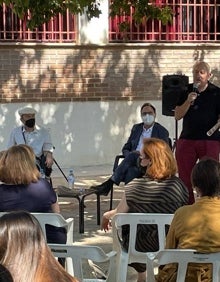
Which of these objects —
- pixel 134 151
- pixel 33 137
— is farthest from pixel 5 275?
pixel 33 137

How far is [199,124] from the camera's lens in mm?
8539

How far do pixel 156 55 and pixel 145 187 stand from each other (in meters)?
10.8

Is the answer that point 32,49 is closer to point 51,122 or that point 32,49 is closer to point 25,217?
point 51,122

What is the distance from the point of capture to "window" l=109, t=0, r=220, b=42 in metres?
16.1

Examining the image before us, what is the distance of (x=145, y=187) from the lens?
217 inches

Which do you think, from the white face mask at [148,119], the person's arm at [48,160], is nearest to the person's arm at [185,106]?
the white face mask at [148,119]

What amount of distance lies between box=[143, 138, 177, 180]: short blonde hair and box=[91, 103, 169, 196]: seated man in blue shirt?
139 inches

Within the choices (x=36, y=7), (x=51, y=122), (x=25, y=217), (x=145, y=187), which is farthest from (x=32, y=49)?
(x=25, y=217)

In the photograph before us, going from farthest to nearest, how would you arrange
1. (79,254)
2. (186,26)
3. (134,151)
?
(186,26)
(134,151)
(79,254)

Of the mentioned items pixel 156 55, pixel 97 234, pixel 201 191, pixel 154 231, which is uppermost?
pixel 156 55

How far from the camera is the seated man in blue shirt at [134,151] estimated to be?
934cm

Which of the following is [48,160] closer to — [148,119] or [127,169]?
[127,169]

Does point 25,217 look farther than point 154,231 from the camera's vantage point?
No

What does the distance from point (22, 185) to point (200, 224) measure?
151cm
